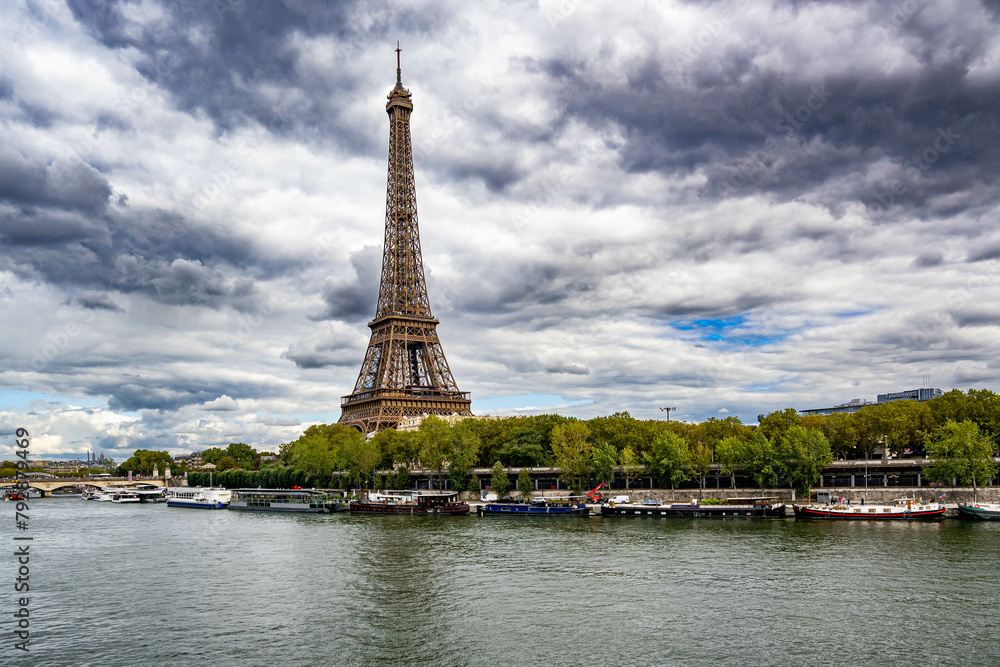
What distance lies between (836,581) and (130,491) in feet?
472

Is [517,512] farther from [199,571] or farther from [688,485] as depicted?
[199,571]

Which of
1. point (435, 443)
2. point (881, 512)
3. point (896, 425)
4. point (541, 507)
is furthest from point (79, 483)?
point (881, 512)

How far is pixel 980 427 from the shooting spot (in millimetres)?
96000

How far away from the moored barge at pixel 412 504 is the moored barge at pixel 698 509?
62.7 ft

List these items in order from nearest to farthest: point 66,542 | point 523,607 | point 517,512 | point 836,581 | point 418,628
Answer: point 418,628 → point 523,607 → point 836,581 → point 66,542 → point 517,512

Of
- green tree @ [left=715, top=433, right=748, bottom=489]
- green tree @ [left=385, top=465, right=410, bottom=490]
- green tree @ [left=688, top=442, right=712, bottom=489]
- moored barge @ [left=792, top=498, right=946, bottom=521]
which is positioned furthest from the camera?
green tree @ [left=385, top=465, right=410, bottom=490]

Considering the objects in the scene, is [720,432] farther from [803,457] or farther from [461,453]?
[461,453]

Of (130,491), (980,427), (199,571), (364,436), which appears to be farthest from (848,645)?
(130,491)

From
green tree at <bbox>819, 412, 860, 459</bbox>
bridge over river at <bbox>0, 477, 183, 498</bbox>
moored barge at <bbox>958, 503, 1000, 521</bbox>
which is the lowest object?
bridge over river at <bbox>0, 477, 183, 498</bbox>

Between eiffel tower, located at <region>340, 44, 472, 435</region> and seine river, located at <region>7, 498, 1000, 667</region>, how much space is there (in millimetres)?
75069

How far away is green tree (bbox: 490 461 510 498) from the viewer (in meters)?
102

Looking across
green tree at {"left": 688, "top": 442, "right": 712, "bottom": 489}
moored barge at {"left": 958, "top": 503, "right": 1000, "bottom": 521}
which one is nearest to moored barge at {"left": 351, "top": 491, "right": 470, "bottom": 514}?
green tree at {"left": 688, "top": 442, "right": 712, "bottom": 489}

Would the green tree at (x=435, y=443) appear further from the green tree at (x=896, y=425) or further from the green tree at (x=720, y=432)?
the green tree at (x=896, y=425)

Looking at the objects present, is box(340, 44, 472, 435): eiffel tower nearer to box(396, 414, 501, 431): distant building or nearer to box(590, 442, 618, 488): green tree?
box(396, 414, 501, 431): distant building
